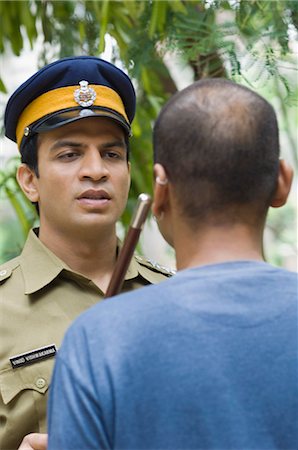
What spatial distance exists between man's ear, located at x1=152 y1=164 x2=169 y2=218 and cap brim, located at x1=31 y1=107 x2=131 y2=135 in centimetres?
80

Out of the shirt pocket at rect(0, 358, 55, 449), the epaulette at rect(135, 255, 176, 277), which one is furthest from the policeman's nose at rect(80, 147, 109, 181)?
the shirt pocket at rect(0, 358, 55, 449)

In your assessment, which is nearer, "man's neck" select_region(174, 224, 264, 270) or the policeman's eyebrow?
"man's neck" select_region(174, 224, 264, 270)

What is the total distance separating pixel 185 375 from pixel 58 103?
1.16 meters

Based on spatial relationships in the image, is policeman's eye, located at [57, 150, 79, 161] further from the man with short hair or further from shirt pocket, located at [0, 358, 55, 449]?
the man with short hair

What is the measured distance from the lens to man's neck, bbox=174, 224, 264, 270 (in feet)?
5.15

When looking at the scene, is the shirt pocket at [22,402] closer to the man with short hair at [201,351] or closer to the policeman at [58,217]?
the policeman at [58,217]

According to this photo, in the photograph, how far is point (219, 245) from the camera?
1572 mm

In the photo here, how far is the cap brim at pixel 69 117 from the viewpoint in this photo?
7.88ft

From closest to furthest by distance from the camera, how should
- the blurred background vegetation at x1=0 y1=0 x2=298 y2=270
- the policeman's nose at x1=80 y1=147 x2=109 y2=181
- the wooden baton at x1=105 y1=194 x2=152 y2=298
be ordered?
the wooden baton at x1=105 y1=194 x2=152 y2=298 → the policeman's nose at x1=80 y1=147 x2=109 y2=181 → the blurred background vegetation at x1=0 y1=0 x2=298 y2=270

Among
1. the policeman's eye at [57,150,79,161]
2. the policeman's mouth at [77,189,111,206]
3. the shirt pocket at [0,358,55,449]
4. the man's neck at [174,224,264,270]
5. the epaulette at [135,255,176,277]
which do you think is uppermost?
the man's neck at [174,224,264,270]

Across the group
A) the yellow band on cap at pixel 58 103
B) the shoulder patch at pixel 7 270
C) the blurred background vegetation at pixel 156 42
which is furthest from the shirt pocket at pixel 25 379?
the blurred background vegetation at pixel 156 42

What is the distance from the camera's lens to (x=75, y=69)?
254 centimetres

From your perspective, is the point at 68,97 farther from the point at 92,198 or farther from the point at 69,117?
the point at 92,198

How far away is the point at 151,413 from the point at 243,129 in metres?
0.46
